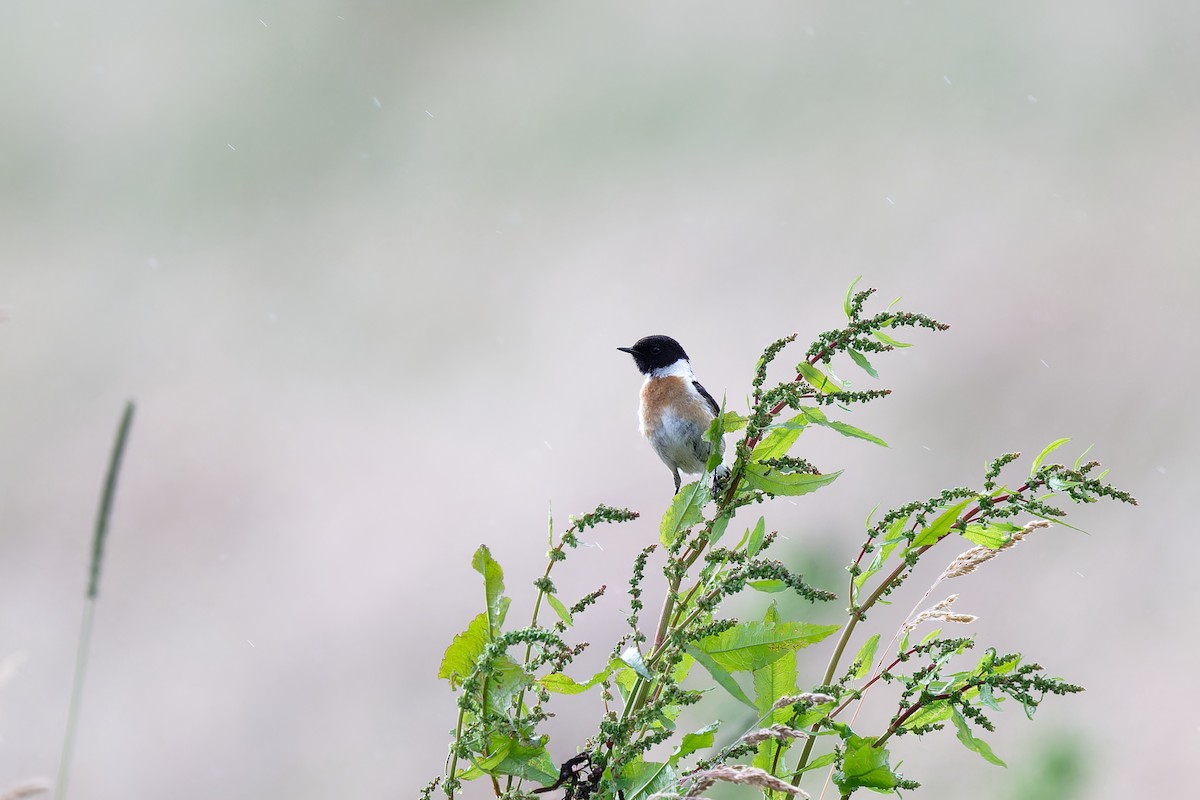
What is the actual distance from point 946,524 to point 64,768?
24.1 inches

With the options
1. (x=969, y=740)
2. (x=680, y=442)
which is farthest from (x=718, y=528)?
(x=680, y=442)

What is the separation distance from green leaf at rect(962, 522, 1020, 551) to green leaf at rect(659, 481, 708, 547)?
0.19 meters

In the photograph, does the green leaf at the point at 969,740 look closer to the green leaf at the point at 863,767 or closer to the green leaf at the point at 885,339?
the green leaf at the point at 863,767

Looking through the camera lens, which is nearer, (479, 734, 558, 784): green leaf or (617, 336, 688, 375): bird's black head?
(479, 734, 558, 784): green leaf

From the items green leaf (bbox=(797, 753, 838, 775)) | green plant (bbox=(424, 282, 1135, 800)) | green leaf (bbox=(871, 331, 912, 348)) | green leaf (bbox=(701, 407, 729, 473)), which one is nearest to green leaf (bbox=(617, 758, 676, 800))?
green plant (bbox=(424, 282, 1135, 800))

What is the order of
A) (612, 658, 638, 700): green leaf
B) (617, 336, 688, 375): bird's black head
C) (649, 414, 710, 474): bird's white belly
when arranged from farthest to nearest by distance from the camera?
1. (617, 336, 688, 375): bird's black head
2. (649, 414, 710, 474): bird's white belly
3. (612, 658, 638, 700): green leaf

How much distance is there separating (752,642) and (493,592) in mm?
187

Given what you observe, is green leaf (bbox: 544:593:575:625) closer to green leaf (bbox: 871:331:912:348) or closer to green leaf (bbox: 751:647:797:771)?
green leaf (bbox: 751:647:797:771)

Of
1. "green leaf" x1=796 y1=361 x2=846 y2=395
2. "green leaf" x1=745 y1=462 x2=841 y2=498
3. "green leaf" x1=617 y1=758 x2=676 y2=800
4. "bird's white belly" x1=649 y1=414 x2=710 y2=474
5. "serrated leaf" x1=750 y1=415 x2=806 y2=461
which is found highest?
"bird's white belly" x1=649 y1=414 x2=710 y2=474

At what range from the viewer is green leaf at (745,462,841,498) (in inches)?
31.2

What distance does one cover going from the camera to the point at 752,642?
0.77 metres

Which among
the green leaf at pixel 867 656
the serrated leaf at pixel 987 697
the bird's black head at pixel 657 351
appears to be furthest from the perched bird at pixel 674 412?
the serrated leaf at pixel 987 697

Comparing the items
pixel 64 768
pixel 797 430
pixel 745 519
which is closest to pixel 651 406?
pixel 797 430

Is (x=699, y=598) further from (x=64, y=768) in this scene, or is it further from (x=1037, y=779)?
(x=1037, y=779)
